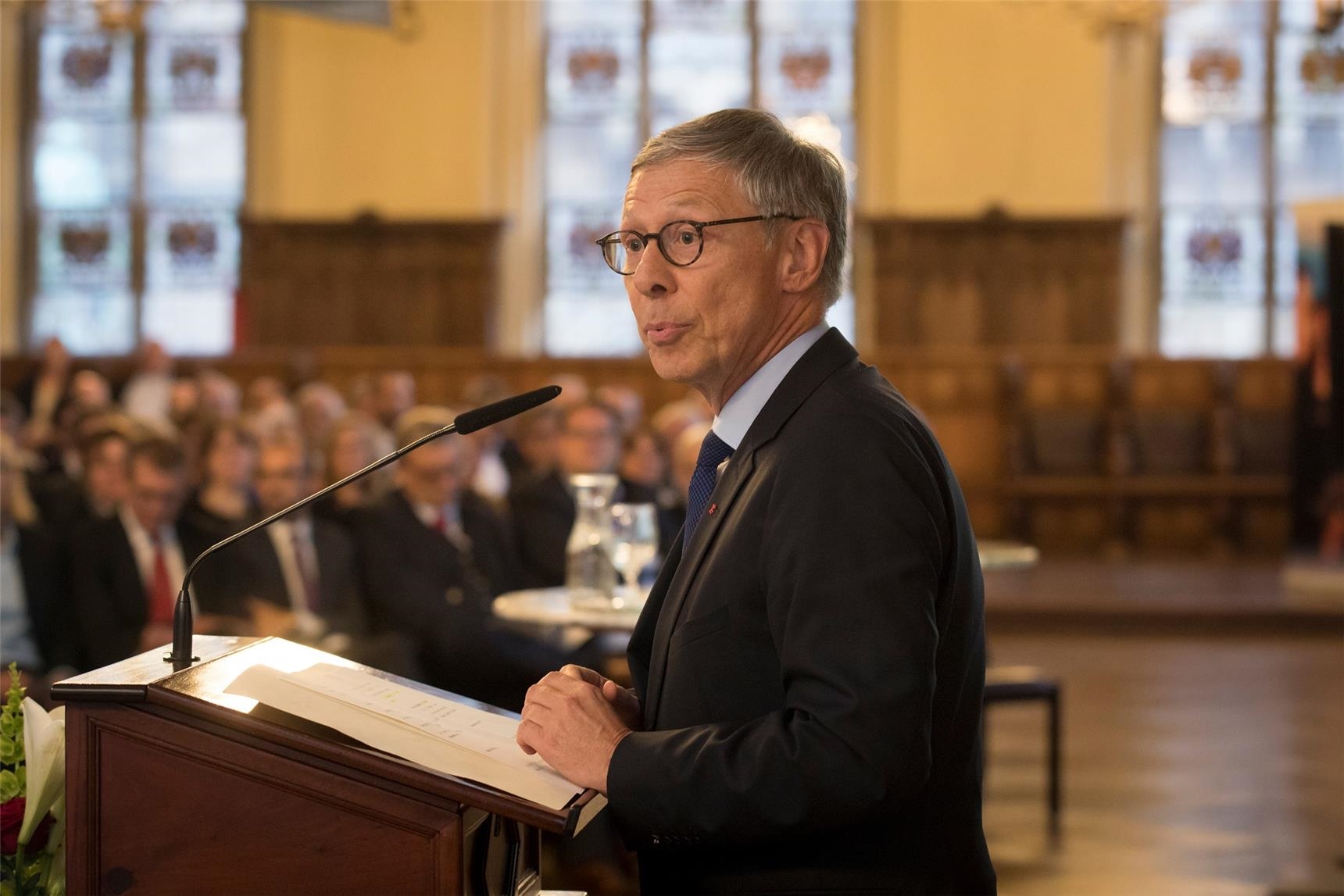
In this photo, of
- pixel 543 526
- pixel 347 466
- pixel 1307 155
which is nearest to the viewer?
pixel 347 466

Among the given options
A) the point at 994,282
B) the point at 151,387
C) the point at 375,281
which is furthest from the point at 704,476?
the point at 375,281

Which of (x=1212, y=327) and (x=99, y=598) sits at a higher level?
(x=1212, y=327)

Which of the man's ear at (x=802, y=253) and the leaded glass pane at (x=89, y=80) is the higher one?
the leaded glass pane at (x=89, y=80)

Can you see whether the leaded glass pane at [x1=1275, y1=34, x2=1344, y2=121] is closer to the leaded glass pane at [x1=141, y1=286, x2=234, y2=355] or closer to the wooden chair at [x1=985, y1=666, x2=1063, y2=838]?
the leaded glass pane at [x1=141, y1=286, x2=234, y2=355]

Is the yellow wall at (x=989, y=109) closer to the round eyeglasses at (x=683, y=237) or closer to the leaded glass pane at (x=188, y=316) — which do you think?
the leaded glass pane at (x=188, y=316)

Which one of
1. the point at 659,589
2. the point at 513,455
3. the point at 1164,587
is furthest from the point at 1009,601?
the point at 659,589

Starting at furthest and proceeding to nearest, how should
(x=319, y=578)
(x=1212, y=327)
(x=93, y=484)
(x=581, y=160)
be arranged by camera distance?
(x=581, y=160), (x=1212, y=327), (x=93, y=484), (x=319, y=578)

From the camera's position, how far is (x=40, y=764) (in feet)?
5.08

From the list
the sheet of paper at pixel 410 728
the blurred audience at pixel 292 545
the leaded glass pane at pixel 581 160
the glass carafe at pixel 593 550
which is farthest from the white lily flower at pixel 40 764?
the leaded glass pane at pixel 581 160

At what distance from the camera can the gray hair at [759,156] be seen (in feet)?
5.08

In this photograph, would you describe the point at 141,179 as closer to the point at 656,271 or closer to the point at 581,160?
the point at 581,160

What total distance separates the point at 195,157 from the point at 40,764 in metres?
12.5

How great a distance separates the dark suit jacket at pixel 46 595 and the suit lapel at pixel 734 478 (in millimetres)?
3358

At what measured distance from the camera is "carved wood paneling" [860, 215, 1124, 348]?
1230cm
